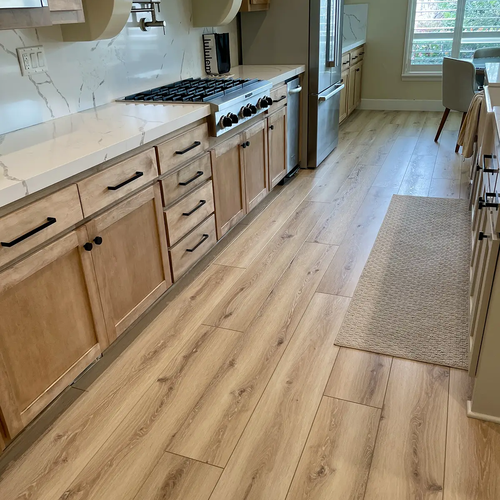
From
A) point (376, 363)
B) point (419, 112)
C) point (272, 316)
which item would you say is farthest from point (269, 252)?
point (419, 112)

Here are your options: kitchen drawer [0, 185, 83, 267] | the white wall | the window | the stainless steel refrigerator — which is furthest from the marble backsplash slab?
kitchen drawer [0, 185, 83, 267]

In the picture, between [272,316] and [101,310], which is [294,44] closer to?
[272,316]

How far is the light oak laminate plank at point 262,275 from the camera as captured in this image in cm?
234

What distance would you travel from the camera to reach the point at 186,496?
147 centimetres

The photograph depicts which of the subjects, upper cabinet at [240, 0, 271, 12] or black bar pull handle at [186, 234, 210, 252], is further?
upper cabinet at [240, 0, 271, 12]

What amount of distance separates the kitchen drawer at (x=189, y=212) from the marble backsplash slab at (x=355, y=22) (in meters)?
4.60

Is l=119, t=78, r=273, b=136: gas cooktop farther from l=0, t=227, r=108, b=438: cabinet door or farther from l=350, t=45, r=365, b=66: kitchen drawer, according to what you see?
l=350, t=45, r=365, b=66: kitchen drawer

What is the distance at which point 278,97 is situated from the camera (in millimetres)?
3488

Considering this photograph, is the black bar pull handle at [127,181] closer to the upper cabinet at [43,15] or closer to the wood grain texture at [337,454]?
the upper cabinet at [43,15]

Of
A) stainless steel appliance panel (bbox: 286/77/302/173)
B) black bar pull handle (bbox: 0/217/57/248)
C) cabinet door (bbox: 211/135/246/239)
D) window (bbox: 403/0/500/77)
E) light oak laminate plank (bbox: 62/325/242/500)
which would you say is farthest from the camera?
window (bbox: 403/0/500/77)

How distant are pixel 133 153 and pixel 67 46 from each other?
774 millimetres

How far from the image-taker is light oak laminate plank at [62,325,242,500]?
153 centimetres

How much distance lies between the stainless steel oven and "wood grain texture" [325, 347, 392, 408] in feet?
5.62

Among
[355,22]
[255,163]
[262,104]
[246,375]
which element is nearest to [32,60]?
[262,104]
